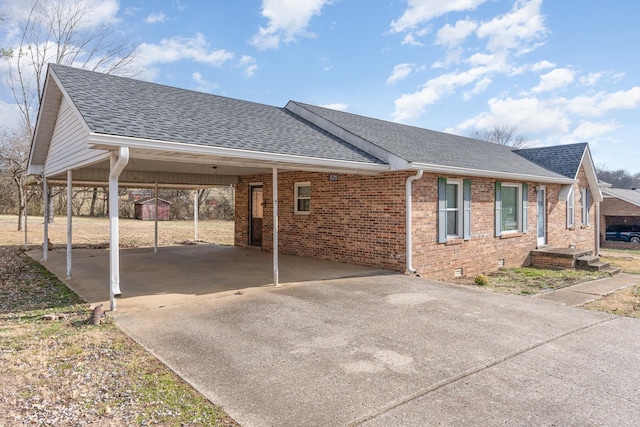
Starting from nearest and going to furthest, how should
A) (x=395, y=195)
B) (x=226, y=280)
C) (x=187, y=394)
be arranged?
(x=187, y=394), (x=226, y=280), (x=395, y=195)

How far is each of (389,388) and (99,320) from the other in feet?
12.9

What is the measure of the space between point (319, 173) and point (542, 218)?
323 inches

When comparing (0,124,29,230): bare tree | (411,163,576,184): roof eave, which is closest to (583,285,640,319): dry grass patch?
(411,163,576,184): roof eave

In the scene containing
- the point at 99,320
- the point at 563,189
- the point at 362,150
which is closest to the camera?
the point at 99,320

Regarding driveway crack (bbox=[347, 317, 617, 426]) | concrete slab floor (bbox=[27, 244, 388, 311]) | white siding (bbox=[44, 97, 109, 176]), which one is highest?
white siding (bbox=[44, 97, 109, 176])

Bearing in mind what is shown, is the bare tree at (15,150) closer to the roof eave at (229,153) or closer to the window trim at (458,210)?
the roof eave at (229,153)

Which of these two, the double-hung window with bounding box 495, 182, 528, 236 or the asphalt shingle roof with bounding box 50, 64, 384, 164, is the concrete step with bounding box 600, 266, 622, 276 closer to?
the double-hung window with bounding box 495, 182, 528, 236

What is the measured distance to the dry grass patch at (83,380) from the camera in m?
2.83

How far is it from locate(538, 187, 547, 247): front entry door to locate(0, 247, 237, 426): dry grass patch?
13.1m

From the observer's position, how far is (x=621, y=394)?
321 centimetres

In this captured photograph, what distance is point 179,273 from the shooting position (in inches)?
348

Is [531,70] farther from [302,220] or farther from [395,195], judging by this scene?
[302,220]

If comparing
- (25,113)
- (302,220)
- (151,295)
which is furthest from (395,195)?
(25,113)

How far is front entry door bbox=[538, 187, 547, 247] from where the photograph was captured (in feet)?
42.9
